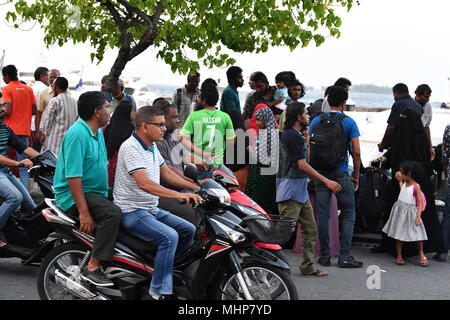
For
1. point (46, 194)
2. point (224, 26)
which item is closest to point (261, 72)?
point (224, 26)

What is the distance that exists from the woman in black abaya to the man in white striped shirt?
445 centimetres

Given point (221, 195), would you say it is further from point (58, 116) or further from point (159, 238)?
point (58, 116)

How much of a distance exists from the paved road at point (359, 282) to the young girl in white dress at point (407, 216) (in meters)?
0.27

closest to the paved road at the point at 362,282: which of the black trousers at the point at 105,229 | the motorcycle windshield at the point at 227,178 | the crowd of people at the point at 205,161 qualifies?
the crowd of people at the point at 205,161

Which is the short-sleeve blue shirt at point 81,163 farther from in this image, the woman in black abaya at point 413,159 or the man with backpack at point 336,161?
the woman in black abaya at point 413,159

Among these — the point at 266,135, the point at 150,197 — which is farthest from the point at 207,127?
the point at 150,197

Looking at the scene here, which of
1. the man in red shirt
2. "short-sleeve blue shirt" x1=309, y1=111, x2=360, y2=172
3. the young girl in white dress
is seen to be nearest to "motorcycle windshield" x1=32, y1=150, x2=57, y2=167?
"short-sleeve blue shirt" x1=309, y1=111, x2=360, y2=172

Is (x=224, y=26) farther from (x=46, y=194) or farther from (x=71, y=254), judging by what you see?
(x=71, y=254)

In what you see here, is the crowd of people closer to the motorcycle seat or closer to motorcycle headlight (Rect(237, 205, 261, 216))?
the motorcycle seat

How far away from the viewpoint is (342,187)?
310 inches

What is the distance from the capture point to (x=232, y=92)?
10.2 m

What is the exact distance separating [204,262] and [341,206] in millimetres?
3019

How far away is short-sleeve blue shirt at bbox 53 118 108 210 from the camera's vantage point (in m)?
5.41
